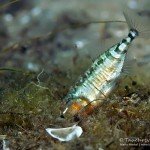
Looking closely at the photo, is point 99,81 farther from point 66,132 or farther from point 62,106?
point 66,132

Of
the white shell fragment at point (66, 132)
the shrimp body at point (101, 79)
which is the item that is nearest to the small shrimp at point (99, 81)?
the shrimp body at point (101, 79)

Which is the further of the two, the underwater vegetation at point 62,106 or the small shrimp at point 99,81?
the small shrimp at point 99,81

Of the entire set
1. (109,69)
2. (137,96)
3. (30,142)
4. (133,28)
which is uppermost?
(133,28)

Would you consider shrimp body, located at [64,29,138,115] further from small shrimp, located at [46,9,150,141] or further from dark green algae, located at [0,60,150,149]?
dark green algae, located at [0,60,150,149]

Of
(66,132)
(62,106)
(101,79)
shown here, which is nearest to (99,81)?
(101,79)

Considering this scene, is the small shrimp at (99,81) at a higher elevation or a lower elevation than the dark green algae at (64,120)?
higher

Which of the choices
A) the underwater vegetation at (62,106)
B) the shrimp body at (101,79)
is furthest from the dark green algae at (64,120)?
the shrimp body at (101,79)

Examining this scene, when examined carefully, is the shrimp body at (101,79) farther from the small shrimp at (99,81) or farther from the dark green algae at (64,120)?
the dark green algae at (64,120)

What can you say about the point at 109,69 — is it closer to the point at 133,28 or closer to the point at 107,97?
the point at 107,97

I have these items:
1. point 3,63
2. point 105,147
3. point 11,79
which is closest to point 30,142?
point 105,147
